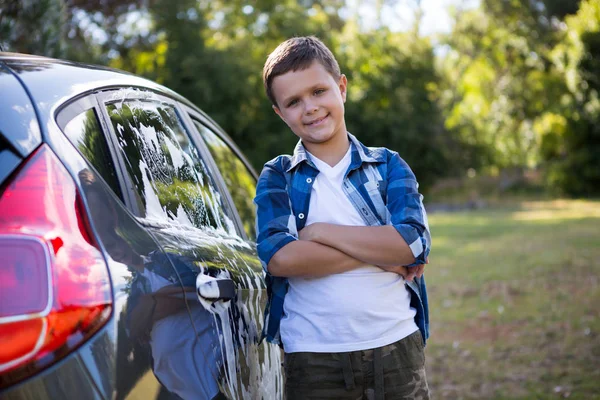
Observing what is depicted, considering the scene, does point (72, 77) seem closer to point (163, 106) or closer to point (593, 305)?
point (163, 106)

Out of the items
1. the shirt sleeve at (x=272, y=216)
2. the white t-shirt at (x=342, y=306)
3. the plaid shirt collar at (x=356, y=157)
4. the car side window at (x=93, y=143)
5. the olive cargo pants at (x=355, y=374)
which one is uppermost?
the car side window at (x=93, y=143)

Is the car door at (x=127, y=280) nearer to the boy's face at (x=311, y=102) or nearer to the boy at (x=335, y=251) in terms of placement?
the boy at (x=335, y=251)

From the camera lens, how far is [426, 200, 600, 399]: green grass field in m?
5.78

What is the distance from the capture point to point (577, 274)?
10.5 meters

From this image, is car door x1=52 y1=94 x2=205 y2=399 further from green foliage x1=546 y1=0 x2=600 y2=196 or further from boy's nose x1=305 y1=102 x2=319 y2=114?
green foliage x1=546 y1=0 x2=600 y2=196

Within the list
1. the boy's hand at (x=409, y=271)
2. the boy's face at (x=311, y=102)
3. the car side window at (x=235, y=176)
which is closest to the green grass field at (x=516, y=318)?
the car side window at (x=235, y=176)

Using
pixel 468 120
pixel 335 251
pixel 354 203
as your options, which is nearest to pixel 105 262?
pixel 335 251

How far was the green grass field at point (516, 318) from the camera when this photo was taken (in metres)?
5.78

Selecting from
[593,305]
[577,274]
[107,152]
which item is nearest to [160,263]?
[107,152]

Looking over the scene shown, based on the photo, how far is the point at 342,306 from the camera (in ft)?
7.70

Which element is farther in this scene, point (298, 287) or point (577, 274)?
point (577, 274)

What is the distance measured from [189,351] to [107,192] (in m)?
0.43

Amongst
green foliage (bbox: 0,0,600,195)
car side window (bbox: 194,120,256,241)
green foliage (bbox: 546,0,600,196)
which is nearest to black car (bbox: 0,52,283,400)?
car side window (bbox: 194,120,256,241)

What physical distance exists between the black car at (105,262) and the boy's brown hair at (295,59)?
1.40 feet
